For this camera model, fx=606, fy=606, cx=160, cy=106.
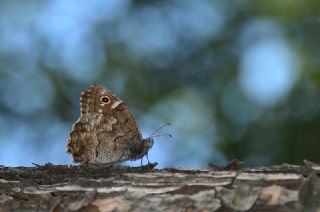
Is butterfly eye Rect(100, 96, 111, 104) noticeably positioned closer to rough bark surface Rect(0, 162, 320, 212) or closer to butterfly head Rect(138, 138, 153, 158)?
butterfly head Rect(138, 138, 153, 158)

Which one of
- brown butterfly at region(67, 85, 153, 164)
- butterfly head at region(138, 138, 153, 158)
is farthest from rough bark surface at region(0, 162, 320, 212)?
butterfly head at region(138, 138, 153, 158)

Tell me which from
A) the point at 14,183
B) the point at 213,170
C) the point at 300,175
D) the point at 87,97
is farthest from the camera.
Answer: the point at 87,97

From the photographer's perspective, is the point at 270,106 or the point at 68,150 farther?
the point at 270,106

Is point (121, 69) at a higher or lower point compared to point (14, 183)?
higher

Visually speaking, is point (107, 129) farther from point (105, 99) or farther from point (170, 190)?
point (170, 190)

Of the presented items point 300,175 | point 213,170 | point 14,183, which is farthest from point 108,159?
point 300,175

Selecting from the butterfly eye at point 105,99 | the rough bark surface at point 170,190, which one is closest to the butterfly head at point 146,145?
the butterfly eye at point 105,99

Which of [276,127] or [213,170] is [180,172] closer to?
[213,170]

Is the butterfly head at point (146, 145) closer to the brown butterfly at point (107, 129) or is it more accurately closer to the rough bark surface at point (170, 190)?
the brown butterfly at point (107, 129)

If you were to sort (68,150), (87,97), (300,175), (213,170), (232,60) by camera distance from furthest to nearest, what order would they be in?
(232,60)
(87,97)
(68,150)
(213,170)
(300,175)
